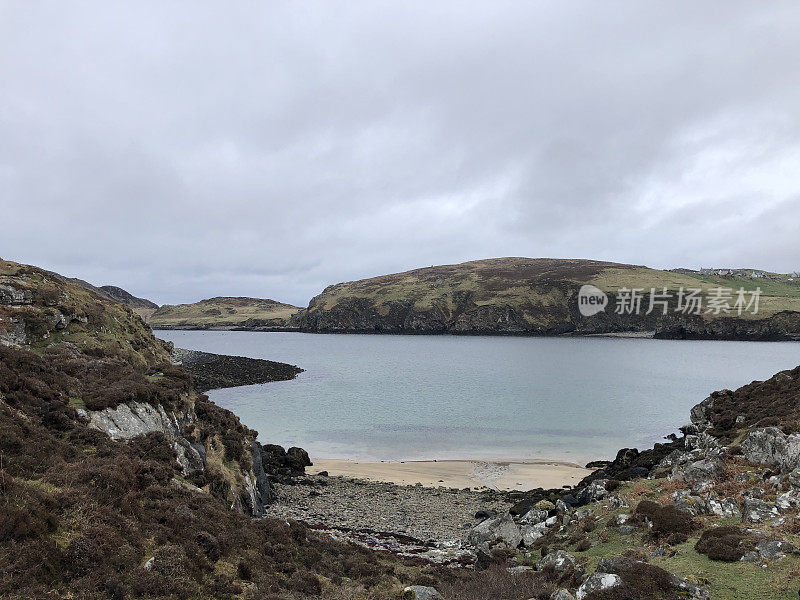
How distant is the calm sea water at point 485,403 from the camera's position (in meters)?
42.9

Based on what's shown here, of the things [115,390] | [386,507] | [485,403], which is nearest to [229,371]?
[485,403]

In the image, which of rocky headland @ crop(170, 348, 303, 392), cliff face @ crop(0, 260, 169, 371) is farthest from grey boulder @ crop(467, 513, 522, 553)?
rocky headland @ crop(170, 348, 303, 392)

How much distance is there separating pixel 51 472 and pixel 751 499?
22.2m

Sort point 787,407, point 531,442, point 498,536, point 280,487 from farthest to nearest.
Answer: point 531,442 < point 280,487 < point 787,407 < point 498,536

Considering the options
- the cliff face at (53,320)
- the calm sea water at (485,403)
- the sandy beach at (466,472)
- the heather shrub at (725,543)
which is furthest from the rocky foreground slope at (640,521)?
the cliff face at (53,320)

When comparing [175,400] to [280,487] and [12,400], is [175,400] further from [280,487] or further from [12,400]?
[280,487]

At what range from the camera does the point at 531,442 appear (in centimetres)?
4338

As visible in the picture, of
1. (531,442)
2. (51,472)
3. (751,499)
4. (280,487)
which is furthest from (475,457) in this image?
(51,472)

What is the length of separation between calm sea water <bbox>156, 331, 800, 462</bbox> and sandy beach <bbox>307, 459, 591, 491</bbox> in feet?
7.95

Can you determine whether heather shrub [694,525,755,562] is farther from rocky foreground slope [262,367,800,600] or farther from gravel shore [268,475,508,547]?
gravel shore [268,475,508,547]

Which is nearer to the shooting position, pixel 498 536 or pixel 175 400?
pixel 498 536

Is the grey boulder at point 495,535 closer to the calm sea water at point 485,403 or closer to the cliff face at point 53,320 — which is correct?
the calm sea water at point 485,403

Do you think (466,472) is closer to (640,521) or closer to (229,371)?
(640,521)

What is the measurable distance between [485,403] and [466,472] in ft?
92.0
